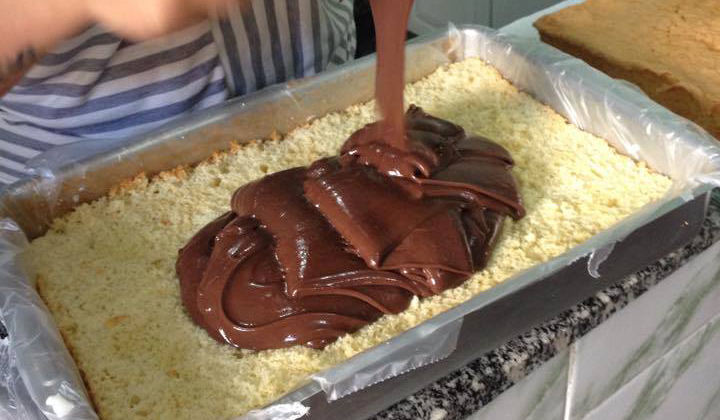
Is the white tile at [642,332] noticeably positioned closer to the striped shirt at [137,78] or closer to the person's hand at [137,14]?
the person's hand at [137,14]

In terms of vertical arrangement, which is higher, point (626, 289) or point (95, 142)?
point (95, 142)

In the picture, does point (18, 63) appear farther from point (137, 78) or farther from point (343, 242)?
point (137, 78)

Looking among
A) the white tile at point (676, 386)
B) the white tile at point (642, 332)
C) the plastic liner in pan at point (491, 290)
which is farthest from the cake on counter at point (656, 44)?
the white tile at point (676, 386)

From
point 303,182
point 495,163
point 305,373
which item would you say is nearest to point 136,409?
point 305,373

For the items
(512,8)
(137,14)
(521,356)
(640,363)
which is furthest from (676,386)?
(512,8)

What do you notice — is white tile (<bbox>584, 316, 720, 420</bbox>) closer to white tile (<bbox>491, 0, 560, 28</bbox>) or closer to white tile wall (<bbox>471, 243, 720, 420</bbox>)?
white tile wall (<bbox>471, 243, 720, 420</bbox>)

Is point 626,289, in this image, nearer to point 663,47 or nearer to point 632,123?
point 632,123
